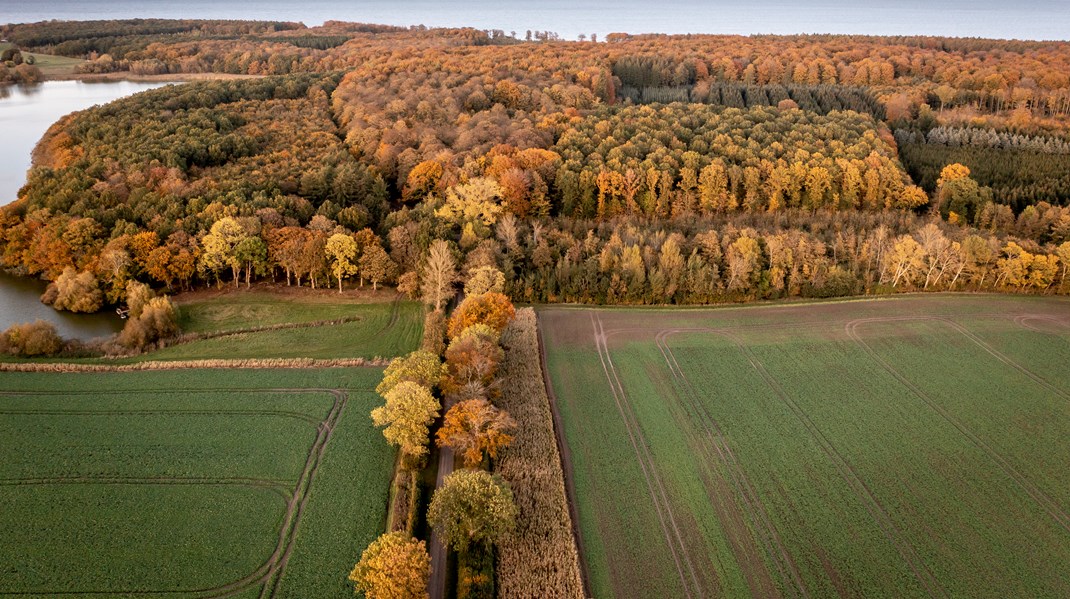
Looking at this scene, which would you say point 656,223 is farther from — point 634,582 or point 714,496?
point 634,582

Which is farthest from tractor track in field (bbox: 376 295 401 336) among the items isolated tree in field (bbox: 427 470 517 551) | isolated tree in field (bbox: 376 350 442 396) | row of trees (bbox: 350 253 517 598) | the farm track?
isolated tree in field (bbox: 427 470 517 551)

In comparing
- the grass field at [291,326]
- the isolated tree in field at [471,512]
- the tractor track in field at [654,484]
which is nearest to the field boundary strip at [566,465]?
the isolated tree in field at [471,512]

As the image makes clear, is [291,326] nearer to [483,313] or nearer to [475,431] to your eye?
[483,313]

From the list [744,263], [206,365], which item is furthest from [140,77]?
[744,263]

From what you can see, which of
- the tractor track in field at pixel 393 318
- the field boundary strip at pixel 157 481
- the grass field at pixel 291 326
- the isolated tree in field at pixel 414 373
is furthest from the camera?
the tractor track in field at pixel 393 318

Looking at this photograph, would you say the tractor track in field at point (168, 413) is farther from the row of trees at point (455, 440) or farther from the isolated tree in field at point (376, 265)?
the isolated tree in field at point (376, 265)

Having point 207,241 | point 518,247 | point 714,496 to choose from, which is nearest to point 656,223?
point 518,247
